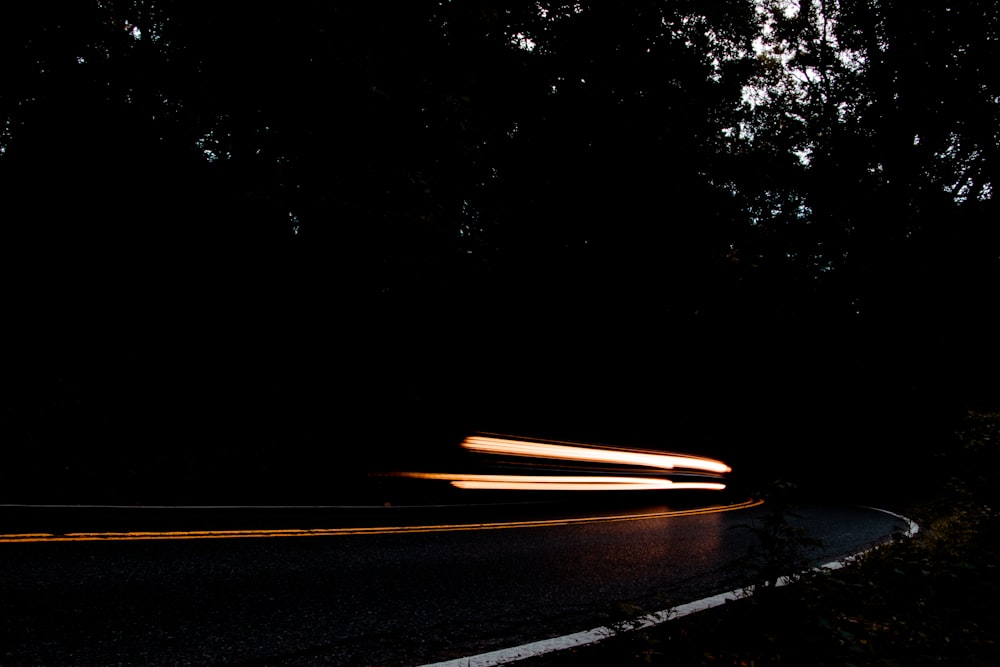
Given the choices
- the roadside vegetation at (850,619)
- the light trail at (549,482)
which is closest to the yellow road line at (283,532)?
the light trail at (549,482)

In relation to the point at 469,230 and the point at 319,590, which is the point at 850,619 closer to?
the point at 319,590

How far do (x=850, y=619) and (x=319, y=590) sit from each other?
4591mm

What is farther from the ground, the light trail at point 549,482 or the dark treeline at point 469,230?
the dark treeline at point 469,230

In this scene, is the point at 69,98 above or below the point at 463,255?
above

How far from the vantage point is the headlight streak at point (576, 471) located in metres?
11.5

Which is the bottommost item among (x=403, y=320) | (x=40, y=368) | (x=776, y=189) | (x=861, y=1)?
(x=40, y=368)

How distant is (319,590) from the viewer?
519 cm

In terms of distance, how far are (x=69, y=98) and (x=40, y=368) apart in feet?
16.8

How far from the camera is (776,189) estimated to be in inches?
998

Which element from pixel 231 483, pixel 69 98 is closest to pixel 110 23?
pixel 69 98

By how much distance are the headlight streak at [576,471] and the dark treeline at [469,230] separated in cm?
220

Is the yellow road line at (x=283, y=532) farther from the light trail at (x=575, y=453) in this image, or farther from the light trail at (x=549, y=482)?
the light trail at (x=575, y=453)

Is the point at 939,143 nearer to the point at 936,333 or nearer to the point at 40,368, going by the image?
the point at 936,333

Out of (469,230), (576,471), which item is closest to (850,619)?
(576,471)
